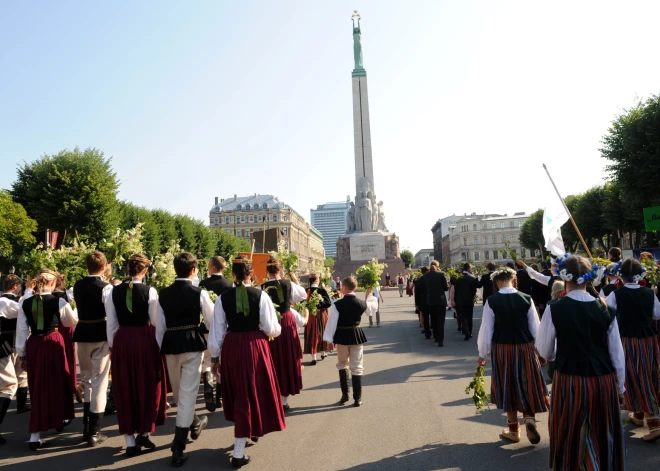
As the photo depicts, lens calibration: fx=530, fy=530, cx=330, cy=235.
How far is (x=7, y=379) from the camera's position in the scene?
6.89 m

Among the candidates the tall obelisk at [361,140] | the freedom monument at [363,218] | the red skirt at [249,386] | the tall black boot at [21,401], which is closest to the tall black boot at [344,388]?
the red skirt at [249,386]

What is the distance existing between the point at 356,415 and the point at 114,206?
30.5 m

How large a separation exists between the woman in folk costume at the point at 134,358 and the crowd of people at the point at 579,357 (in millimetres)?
3632

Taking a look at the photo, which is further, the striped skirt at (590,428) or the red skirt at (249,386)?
the red skirt at (249,386)

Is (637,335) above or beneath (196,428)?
above

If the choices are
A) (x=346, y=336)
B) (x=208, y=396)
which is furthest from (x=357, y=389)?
(x=208, y=396)

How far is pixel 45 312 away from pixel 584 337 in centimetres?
591

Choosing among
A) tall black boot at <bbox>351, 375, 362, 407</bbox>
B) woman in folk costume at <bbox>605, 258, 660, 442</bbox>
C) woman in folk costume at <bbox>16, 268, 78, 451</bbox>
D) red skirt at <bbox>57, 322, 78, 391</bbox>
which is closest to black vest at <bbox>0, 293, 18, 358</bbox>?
red skirt at <bbox>57, 322, 78, 391</bbox>

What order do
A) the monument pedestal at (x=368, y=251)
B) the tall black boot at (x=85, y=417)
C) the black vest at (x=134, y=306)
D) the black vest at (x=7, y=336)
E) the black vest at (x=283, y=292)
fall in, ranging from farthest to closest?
the monument pedestal at (x=368, y=251) → the black vest at (x=283, y=292) → the black vest at (x=7, y=336) → the tall black boot at (x=85, y=417) → the black vest at (x=134, y=306)

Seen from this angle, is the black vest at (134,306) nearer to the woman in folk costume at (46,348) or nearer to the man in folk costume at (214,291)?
the woman in folk costume at (46,348)

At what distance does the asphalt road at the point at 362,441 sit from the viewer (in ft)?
17.0

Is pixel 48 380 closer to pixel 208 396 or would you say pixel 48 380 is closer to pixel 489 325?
pixel 208 396

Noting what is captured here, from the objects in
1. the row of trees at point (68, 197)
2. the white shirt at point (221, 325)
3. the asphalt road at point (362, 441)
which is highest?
the row of trees at point (68, 197)

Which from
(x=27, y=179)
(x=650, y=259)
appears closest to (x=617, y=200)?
(x=650, y=259)
